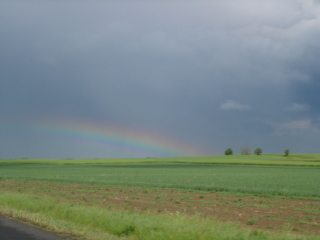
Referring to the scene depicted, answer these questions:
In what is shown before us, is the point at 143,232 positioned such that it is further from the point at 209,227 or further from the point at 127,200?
the point at 127,200

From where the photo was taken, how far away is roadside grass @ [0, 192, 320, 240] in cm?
1024

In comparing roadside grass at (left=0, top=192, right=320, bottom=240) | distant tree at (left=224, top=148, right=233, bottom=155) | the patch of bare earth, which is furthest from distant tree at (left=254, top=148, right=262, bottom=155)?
roadside grass at (left=0, top=192, right=320, bottom=240)

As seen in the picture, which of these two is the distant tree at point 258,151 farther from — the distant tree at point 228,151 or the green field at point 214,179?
the green field at point 214,179

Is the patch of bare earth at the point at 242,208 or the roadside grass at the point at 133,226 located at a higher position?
the roadside grass at the point at 133,226

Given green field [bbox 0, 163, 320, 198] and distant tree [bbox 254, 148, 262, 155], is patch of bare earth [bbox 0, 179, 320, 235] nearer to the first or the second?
green field [bbox 0, 163, 320, 198]

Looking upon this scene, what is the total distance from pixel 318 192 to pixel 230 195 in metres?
6.64

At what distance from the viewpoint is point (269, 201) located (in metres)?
21.9

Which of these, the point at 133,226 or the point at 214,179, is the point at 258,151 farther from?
the point at 133,226

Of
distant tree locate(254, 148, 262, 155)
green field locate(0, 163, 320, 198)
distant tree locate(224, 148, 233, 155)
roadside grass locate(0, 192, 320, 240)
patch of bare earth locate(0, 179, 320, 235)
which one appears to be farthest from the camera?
distant tree locate(224, 148, 233, 155)

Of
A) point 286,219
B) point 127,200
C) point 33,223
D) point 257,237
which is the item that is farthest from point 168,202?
point 257,237

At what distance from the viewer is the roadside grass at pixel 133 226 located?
1024 cm

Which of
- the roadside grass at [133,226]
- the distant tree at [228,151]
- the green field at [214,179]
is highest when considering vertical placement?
the distant tree at [228,151]

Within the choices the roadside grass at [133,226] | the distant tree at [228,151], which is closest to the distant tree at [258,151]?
the distant tree at [228,151]

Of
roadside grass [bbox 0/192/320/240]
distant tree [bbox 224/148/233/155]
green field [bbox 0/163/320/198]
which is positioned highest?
distant tree [bbox 224/148/233/155]
